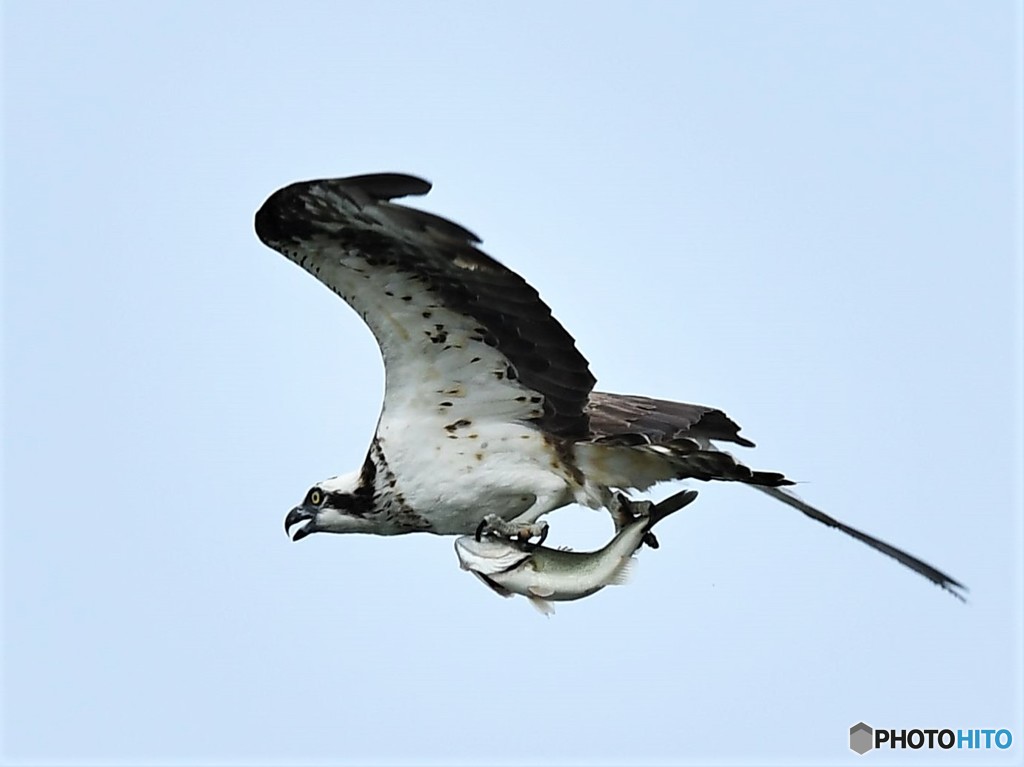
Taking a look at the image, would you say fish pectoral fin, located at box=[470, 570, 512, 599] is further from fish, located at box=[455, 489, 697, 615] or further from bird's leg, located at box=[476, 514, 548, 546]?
bird's leg, located at box=[476, 514, 548, 546]

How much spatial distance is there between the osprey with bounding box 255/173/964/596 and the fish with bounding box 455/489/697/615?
129mm

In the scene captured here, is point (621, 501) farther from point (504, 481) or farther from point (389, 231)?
point (389, 231)

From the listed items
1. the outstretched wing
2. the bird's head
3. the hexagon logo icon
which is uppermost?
the outstretched wing

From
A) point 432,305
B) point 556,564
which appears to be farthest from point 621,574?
point 432,305

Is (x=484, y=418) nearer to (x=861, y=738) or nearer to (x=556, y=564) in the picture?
(x=556, y=564)

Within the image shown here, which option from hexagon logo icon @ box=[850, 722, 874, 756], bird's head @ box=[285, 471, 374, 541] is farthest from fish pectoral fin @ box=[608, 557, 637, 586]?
hexagon logo icon @ box=[850, 722, 874, 756]

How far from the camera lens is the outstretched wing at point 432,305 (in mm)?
9875

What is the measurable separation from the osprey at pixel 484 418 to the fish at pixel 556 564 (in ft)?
0.42

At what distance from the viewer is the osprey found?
10367 millimetres

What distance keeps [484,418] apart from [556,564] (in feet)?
2.94

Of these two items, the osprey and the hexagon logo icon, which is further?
the hexagon logo icon

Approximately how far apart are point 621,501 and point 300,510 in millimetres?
1920

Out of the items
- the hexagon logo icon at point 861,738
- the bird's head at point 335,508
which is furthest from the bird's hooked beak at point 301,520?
the hexagon logo icon at point 861,738

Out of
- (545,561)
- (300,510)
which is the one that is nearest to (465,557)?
(545,561)
